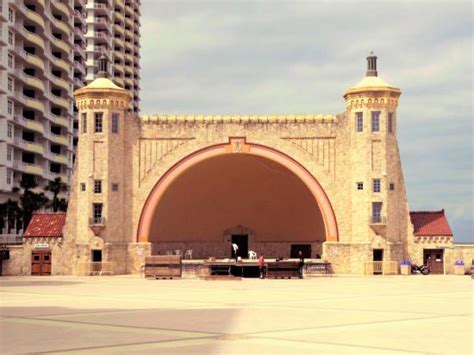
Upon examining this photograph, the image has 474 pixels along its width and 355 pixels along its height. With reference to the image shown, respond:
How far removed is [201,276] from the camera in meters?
49.3

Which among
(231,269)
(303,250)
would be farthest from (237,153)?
(303,250)

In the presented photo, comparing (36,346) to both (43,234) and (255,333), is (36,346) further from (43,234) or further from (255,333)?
(43,234)

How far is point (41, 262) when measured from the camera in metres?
56.0

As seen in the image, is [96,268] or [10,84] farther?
[10,84]

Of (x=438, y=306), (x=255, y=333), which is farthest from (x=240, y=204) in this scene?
(x=255, y=333)

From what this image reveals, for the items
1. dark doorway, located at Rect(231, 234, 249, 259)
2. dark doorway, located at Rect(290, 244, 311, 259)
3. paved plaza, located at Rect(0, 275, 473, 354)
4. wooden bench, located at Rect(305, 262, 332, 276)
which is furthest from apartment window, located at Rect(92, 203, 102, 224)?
paved plaza, located at Rect(0, 275, 473, 354)

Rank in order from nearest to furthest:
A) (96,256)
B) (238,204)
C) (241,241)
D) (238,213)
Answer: (96,256) → (241,241) → (238,204) → (238,213)

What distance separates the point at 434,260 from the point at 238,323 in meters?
38.5

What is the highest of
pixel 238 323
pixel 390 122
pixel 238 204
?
pixel 390 122

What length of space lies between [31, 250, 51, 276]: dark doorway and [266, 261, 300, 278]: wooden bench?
1651cm

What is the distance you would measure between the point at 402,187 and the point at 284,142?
28.4 ft

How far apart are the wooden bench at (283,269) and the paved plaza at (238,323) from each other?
53.6 ft

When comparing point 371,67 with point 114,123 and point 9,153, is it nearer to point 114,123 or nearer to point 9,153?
point 114,123

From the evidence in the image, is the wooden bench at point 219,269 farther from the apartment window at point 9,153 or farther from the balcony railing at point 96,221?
the apartment window at point 9,153
